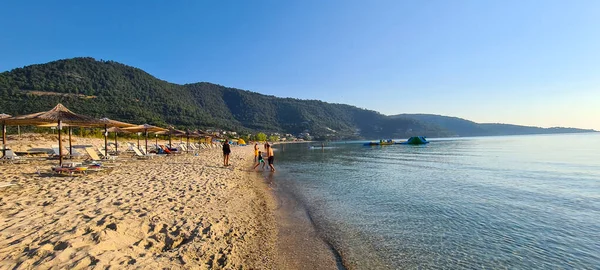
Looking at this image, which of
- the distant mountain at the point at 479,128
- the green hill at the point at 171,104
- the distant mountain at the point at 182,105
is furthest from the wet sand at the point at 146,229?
the distant mountain at the point at 479,128

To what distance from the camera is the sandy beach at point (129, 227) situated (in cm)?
342

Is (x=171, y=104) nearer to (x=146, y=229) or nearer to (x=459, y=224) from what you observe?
(x=146, y=229)

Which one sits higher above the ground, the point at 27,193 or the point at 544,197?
the point at 27,193

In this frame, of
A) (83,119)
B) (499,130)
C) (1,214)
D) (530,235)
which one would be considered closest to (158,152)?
(83,119)

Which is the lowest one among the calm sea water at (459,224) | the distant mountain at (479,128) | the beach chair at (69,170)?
the calm sea water at (459,224)

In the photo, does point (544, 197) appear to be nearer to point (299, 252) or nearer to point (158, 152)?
point (299, 252)

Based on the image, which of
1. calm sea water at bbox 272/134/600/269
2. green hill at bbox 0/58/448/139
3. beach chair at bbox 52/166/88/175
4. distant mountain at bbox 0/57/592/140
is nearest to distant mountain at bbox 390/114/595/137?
distant mountain at bbox 0/57/592/140

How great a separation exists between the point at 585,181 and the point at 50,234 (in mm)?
18007

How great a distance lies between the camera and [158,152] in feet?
68.7

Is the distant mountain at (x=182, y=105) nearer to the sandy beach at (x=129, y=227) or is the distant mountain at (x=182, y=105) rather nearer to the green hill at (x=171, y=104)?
the green hill at (x=171, y=104)

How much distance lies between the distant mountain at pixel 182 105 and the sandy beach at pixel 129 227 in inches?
1992

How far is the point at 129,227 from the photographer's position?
448 cm

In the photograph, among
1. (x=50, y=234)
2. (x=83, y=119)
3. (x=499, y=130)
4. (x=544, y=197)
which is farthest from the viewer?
(x=499, y=130)

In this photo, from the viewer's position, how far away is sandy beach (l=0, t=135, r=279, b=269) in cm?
342
